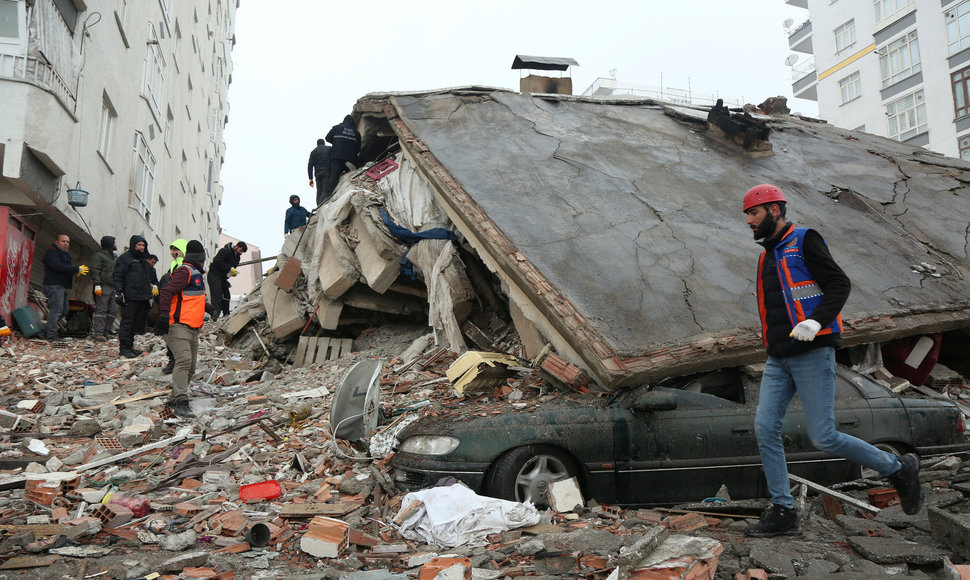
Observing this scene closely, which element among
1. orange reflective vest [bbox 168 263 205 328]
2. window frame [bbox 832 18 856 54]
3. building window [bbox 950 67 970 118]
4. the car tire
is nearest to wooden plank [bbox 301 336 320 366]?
orange reflective vest [bbox 168 263 205 328]

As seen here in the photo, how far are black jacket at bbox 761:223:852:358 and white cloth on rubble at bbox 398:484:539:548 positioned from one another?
1774mm

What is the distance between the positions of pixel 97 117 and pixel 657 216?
11.7 m

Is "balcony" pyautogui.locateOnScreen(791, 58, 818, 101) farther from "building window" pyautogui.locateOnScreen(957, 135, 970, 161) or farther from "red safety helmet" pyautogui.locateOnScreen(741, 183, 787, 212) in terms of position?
"red safety helmet" pyautogui.locateOnScreen(741, 183, 787, 212)

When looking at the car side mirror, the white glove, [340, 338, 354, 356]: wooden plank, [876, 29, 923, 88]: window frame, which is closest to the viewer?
the white glove

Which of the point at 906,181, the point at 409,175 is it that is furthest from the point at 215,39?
the point at 906,181

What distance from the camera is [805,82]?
3434 centimetres

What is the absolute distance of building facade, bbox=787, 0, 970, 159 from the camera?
23.9 metres

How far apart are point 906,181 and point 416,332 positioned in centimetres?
843

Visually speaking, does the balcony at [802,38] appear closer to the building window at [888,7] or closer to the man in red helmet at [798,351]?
the building window at [888,7]

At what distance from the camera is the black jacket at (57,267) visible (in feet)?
33.6

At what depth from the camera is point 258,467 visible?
508 cm

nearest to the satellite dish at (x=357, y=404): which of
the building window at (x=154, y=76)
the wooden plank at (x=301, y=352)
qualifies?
the wooden plank at (x=301, y=352)

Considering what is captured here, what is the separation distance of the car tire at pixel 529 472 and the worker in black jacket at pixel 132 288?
7607mm

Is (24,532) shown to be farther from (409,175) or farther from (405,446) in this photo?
(409,175)
